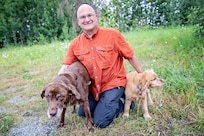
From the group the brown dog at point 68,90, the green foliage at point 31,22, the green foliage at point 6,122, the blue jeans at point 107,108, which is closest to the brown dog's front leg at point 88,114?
the brown dog at point 68,90

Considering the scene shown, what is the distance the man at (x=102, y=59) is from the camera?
324 cm

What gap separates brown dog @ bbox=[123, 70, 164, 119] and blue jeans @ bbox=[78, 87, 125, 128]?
0.12 metres

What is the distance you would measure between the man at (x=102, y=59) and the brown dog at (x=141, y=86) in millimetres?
121

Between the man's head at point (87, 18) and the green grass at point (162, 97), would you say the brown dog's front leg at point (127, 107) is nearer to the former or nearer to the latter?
the green grass at point (162, 97)

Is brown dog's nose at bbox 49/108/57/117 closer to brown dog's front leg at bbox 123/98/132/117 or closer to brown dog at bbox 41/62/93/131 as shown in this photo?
brown dog at bbox 41/62/93/131

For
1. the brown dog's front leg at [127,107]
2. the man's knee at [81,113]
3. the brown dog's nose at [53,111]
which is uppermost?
the brown dog's nose at [53,111]

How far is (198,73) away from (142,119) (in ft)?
4.37

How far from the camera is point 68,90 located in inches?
108

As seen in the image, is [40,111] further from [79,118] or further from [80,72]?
[80,72]

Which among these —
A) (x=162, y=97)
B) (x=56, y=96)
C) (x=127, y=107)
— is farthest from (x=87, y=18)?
(x=162, y=97)

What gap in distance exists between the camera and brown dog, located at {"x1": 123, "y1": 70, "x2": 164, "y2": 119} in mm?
3191

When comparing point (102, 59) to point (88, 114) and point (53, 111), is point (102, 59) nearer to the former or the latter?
point (88, 114)

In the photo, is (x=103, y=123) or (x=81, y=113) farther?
(x=81, y=113)

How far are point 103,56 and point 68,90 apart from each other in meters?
0.78
